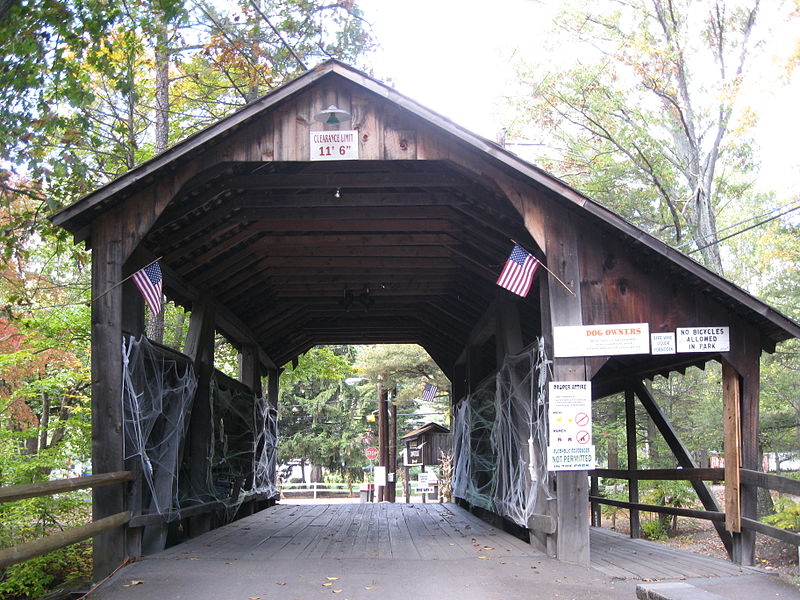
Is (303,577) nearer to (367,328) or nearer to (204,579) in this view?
(204,579)

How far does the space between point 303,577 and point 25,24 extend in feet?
17.7

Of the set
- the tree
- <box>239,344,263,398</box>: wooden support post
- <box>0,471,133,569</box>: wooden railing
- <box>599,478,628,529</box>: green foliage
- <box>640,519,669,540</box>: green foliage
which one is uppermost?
the tree

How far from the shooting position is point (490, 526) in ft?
34.9

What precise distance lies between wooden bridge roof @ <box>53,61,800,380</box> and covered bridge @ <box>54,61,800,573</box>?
2 cm

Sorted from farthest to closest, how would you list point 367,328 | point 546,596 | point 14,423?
point 367,328, point 14,423, point 546,596

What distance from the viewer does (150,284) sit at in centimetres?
739

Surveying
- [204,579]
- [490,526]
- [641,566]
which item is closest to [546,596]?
[641,566]

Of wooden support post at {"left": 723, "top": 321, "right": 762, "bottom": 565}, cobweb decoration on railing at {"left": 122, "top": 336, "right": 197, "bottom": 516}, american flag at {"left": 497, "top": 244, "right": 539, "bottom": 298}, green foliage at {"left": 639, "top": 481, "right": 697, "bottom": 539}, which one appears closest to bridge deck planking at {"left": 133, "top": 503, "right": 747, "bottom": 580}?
wooden support post at {"left": 723, "top": 321, "right": 762, "bottom": 565}

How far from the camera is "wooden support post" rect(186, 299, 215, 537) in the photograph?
9.69 metres

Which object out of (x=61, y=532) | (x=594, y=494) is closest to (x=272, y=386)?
(x=594, y=494)

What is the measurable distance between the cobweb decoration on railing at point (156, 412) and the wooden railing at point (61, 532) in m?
0.53

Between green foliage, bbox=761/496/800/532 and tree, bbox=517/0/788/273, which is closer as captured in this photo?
green foliage, bbox=761/496/800/532

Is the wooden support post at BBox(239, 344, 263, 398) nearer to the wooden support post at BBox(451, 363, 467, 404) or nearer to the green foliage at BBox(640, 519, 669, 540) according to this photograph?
the wooden support post at BBox(451, 363, 467, 404)

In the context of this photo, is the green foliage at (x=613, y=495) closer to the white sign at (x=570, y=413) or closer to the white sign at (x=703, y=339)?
the white sign at (x=703, y=339)
